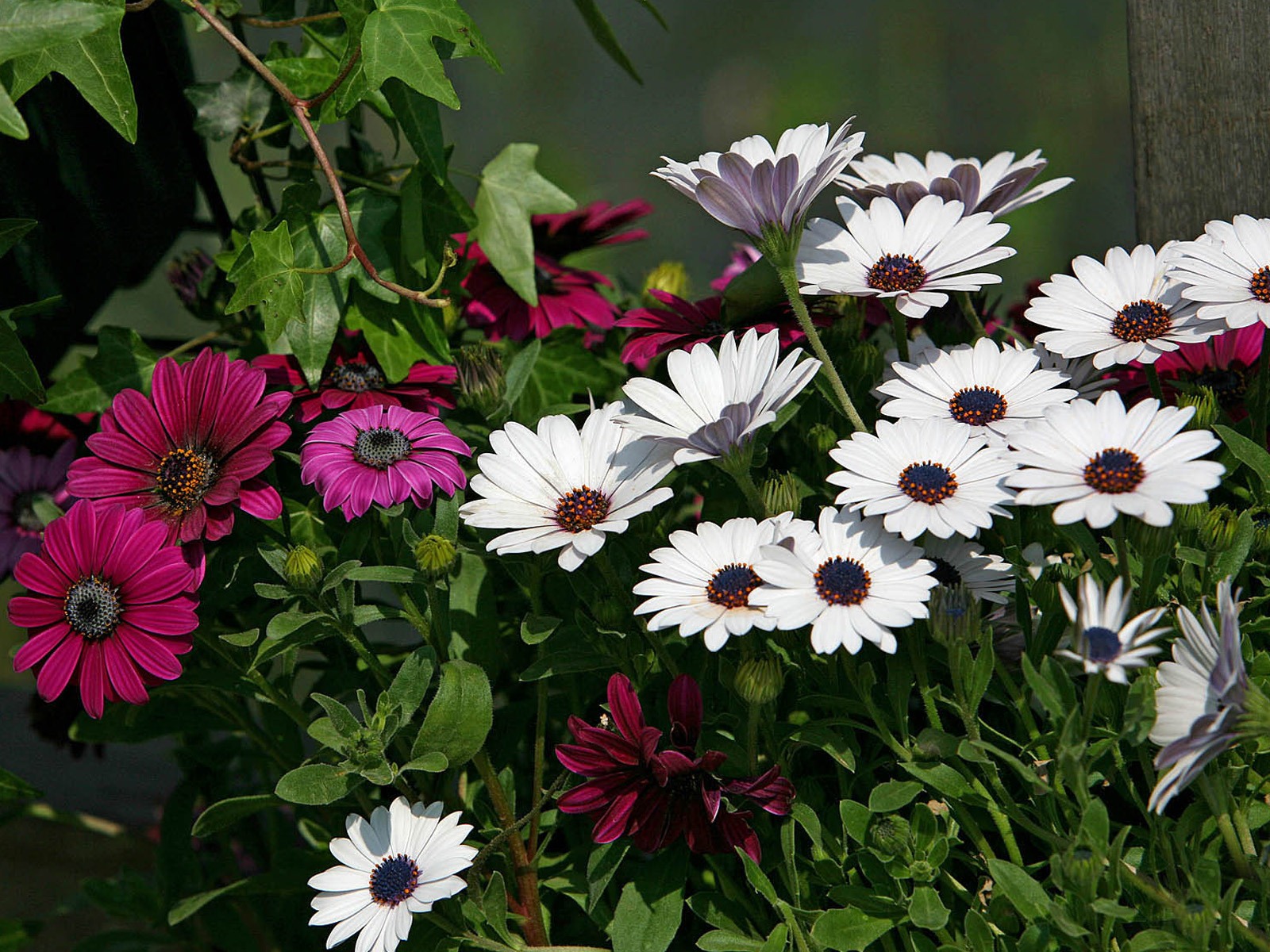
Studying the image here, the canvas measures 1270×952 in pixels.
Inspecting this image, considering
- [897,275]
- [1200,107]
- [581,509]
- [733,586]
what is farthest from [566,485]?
[1200,107]

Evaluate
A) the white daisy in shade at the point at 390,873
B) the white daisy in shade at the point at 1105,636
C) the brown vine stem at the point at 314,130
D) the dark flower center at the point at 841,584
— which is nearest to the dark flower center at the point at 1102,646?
the white daisy in shade at the point at 1105,636

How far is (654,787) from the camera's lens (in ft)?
2.17

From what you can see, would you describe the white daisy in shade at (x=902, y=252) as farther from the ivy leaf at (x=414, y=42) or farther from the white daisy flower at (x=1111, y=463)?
the ivy leaf at (x=414, y=42)

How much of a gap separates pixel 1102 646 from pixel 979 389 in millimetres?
221

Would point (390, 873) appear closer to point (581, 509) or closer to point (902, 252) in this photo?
point (581, 509)

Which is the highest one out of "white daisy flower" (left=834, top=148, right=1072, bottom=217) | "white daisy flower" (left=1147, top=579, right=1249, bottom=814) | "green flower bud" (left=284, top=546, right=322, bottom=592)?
"white daisy flower" (left=834, top=148, right=1072, bottom=217)

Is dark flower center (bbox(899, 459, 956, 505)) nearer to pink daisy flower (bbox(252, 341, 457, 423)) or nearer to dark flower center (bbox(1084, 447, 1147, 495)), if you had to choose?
dark flower center (bbox(1084, 447, 1147, 495))

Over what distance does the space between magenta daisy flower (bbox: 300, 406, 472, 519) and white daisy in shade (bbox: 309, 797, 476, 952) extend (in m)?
0.18

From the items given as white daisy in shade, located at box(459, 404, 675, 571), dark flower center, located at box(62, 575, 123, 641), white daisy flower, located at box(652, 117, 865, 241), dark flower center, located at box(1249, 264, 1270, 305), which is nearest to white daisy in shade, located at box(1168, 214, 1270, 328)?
dark flower center, located at box(1249, 264, 1270, 305)

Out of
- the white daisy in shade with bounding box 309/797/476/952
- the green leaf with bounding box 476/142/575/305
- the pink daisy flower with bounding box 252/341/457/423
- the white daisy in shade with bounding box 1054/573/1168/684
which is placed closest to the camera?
the white daisy in shade with bounding box 1054/573/1168/684

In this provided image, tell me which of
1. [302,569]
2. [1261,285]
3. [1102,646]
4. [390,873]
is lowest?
[390,873]

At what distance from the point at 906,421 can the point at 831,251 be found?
0.55ft

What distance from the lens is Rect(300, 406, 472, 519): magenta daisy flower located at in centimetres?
71

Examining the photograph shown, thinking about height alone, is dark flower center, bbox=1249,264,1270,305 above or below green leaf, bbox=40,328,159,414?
above
